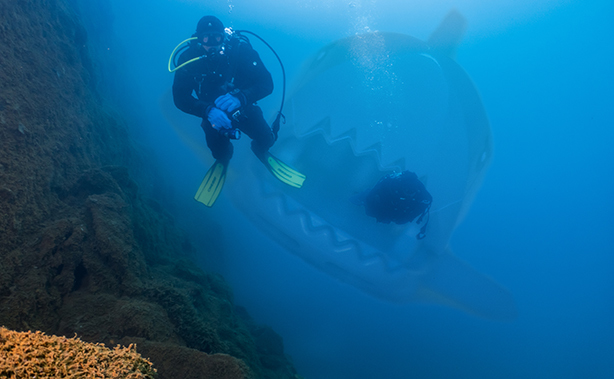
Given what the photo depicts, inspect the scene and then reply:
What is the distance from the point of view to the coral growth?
790 millimetres

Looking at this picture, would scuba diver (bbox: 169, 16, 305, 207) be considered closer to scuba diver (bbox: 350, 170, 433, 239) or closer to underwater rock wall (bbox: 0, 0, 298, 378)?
underwater rock wall (bbox: 0, 0, 298, 378)

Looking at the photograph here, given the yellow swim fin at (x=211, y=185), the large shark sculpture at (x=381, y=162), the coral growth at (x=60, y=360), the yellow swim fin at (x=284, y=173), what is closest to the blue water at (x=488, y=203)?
the large shark sculpture at (x=381, y=162)

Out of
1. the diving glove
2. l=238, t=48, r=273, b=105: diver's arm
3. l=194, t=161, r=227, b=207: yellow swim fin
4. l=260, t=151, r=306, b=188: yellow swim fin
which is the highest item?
l=238, t=48, r=273, b=105: diver's arm

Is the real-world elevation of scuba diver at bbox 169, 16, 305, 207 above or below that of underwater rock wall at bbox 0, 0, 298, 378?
above

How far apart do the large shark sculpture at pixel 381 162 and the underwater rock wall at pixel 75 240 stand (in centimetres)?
250

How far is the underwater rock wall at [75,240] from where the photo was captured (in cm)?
181

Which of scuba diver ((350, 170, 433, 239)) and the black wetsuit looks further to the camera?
scuba diver ((350, 170, 433, 239))

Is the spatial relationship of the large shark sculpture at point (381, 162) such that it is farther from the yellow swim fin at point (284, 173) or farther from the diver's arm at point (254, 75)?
the diver's arm at point (254, 75)

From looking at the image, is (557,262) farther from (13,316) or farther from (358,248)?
(13,316)

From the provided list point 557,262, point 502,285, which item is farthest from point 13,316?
point 557,262

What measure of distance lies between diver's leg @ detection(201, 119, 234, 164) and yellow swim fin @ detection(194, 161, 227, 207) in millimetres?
226

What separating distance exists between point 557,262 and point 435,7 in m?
5.85

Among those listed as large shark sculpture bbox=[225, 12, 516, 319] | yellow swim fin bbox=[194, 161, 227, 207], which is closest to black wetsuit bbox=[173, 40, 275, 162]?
yellow swim fin bbox=[194, 161, 227, 207]

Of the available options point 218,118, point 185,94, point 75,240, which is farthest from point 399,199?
point 75,240
